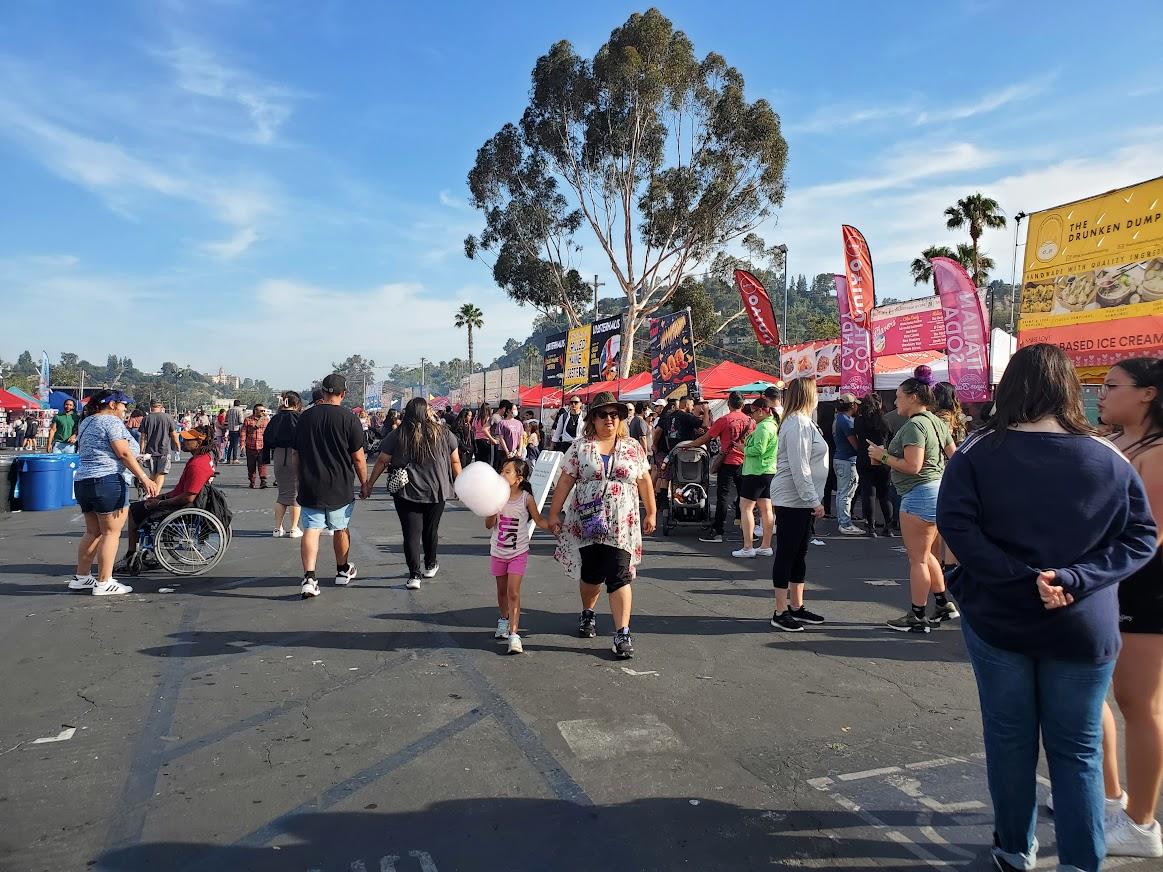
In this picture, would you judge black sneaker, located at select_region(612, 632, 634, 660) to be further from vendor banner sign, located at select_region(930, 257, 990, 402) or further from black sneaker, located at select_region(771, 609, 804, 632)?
vendor banner sign, located at select_region(930, 257, 990, 402)

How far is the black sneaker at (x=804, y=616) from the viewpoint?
605 centimetres

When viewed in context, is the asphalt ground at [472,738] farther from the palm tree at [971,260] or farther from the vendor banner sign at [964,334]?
the palm tree at [971,260]

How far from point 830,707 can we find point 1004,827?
1674mm

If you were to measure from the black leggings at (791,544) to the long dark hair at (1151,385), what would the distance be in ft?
10.1

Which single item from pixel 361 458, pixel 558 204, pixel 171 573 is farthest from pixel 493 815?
pixel 558 204

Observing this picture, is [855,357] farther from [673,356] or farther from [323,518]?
[323,518]

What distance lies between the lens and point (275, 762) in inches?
145

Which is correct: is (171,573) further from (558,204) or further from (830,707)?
(558,204)

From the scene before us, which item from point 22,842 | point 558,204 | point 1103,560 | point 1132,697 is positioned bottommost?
point 22,842

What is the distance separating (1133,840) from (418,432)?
592cm

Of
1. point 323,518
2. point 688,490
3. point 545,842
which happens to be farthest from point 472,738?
point 688,490

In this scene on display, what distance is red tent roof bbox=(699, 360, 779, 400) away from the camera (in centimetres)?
2294

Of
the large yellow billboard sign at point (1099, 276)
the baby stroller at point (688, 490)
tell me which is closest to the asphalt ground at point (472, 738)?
the baby stroller at point (688, 490)

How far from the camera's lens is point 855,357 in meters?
15.3
